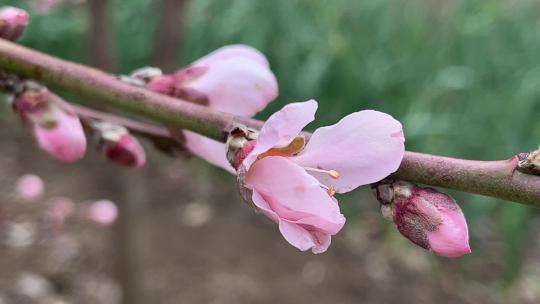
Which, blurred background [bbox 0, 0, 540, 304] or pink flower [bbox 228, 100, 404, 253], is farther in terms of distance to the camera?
Answer: blurred background [bbox 0, 0, 540, 304]

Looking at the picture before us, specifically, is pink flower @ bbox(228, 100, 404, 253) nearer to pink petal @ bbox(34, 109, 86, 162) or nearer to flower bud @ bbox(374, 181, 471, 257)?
flower bud @ bbox(374, 181, 471, 257)

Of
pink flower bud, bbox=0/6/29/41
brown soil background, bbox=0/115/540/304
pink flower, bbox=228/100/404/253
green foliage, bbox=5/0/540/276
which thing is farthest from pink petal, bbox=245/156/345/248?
brown soil background, bbox=0/115/540/304

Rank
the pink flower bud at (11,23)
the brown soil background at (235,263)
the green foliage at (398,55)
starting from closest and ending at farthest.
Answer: the pink flower bud at (11,23) < the green foliage at (398,55) < the brown soil background at (235,263)

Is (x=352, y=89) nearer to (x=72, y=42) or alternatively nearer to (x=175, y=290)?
(x=175, y=290)

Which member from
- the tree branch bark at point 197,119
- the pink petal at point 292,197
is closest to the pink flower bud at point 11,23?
the tree branch bark at point 197,119

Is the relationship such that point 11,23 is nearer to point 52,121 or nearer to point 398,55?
point 52,121

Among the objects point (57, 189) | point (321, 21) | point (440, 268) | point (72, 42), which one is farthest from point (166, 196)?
point (440, 268)

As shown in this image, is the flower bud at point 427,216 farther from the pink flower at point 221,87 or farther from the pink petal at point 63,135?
the pink petal at point 63,135
